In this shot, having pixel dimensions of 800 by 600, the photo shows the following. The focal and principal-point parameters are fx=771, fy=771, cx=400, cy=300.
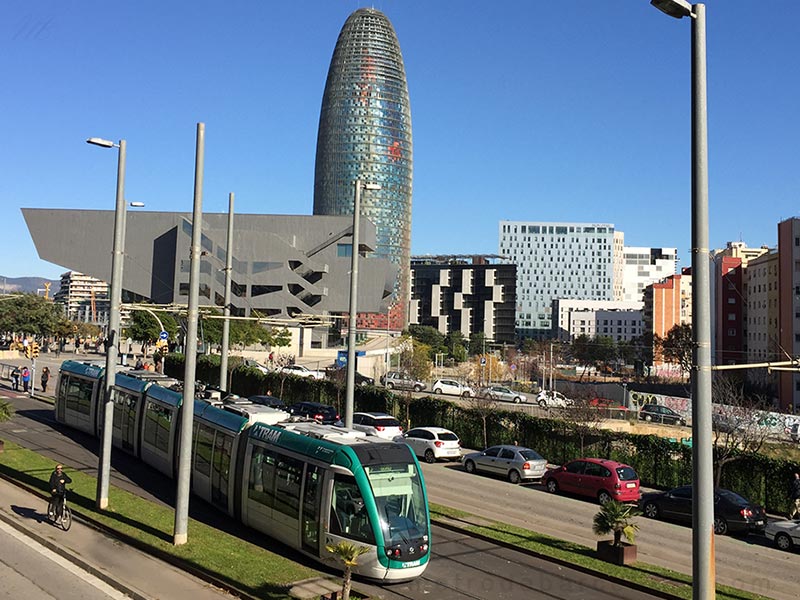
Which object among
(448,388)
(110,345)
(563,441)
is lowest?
(563,441)

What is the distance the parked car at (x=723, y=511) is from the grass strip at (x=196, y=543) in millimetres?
15309

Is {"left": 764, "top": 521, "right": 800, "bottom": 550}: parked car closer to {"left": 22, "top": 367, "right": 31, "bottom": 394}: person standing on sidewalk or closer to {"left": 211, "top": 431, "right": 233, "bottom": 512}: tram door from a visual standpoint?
{"left": 211, "top": 431, "right": 233, "bottom": 512}: tram door

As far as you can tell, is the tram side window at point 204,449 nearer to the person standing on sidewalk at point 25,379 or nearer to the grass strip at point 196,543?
the grass strip at point 196,543

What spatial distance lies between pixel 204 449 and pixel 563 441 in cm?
2055

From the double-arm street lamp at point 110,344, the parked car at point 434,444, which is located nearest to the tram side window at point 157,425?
the double-arm street lamp at point 110,344

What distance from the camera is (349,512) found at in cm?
1512

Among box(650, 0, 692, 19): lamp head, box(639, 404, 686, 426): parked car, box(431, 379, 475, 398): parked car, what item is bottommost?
box(639, 404, 686, 426): parked car

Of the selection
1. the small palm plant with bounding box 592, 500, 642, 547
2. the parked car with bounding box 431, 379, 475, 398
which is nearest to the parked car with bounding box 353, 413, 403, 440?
the small palm plant with bounding box 592, 500, 642, 547

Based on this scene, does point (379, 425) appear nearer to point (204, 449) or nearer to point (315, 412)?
point (315, 412)

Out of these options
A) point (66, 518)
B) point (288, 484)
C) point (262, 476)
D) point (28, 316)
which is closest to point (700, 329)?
point (288, 484)

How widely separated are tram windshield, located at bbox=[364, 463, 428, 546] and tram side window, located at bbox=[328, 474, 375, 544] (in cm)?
31

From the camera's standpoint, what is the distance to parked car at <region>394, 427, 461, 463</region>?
35312 mm

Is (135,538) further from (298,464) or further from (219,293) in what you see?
(219,293)

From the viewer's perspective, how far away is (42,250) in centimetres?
10000
